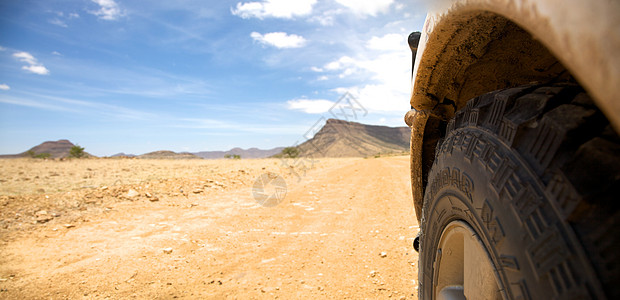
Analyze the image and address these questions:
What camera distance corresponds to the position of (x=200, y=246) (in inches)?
164

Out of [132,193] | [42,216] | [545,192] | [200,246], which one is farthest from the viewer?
[132,193]

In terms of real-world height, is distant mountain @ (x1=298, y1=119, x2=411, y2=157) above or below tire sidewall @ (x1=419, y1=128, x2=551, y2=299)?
above

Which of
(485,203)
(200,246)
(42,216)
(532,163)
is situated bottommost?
(200,246)

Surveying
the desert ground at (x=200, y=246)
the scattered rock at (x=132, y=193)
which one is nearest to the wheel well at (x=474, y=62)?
the desert ground at (x=200, y=246)

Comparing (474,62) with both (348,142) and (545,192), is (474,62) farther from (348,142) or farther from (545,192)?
(348,142)

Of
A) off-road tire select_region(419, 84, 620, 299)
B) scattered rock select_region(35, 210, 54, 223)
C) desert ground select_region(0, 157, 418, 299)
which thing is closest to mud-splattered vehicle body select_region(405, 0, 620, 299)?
off-road tire select_region(419, 84, 620, 299)

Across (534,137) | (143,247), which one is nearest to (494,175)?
(534,137)

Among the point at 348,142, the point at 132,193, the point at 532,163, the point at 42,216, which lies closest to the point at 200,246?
the point at 42,216

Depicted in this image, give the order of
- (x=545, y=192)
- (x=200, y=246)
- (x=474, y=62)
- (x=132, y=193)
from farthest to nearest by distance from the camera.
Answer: (x=132, y=193) < (x=200, y=246) < (x=474, y=62) < (x=545, y=192)

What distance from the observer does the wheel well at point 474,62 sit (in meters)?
1.32

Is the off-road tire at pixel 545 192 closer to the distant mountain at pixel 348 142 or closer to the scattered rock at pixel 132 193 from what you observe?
the scattered rock at pixel 132 193

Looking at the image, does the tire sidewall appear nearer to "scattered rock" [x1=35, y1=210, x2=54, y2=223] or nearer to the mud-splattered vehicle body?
the mud-splattered vehicle body

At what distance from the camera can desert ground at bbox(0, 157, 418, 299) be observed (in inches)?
118

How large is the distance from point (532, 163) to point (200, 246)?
13.4ft
